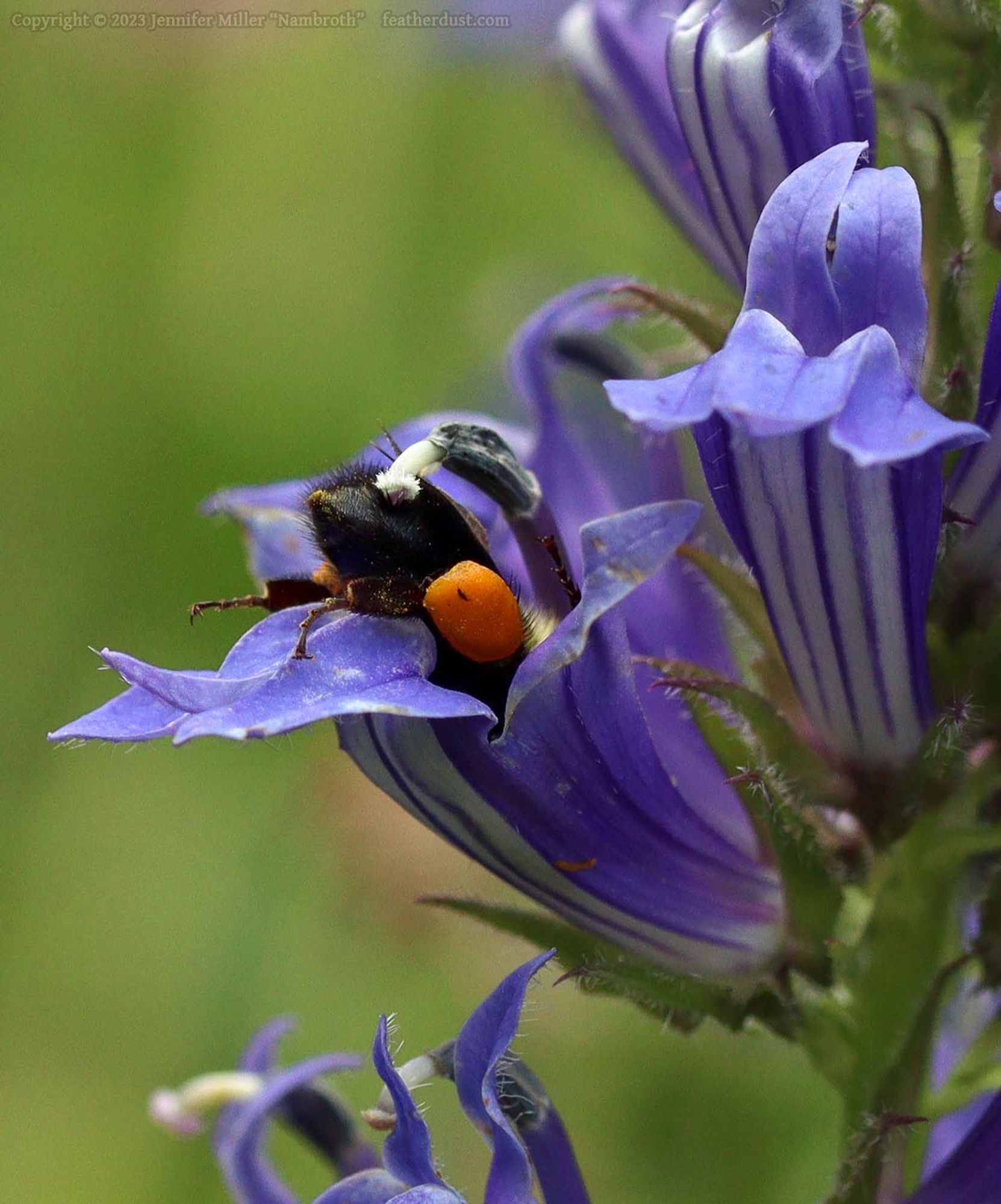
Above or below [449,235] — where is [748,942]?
below

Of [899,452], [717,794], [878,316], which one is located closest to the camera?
[899,452]

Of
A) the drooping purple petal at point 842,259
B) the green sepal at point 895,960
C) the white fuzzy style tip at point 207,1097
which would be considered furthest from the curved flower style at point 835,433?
the white fuzzy style tip at point 207,1097

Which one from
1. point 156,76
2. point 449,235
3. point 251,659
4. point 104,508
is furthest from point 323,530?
point 156,76

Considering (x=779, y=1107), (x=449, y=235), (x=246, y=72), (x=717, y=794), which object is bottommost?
(x=779, y=1107)

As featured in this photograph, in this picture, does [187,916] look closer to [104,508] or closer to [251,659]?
[104,508]

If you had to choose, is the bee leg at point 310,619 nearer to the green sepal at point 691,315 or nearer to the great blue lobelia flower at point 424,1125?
the great blue lobelia flower at point 424,1125

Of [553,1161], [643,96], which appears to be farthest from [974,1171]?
[643,96]
